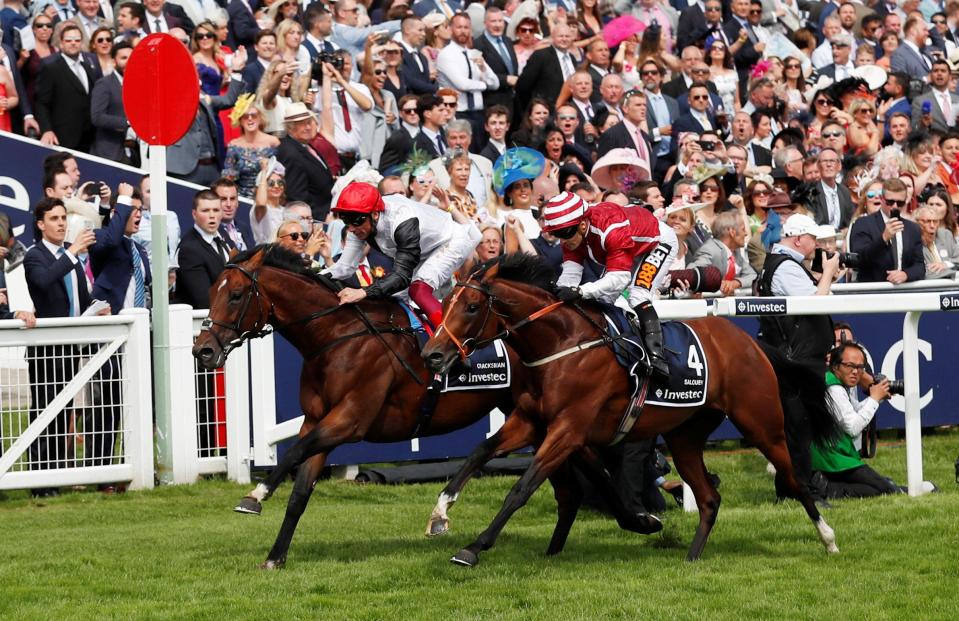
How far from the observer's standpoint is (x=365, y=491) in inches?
440

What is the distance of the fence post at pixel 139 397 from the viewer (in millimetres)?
10930

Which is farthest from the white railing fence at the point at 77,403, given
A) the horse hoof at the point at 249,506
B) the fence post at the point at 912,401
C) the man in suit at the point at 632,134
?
the man in suit at the point at 632,134

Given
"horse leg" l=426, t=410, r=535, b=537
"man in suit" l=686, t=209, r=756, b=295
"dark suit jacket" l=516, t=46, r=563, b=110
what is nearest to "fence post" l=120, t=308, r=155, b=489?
"horse leg" l=426, t=410, r=535, b=537

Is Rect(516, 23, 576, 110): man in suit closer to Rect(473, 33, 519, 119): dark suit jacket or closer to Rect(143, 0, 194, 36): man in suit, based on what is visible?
Rect(473, 33, 519, 119): dark suit jacket

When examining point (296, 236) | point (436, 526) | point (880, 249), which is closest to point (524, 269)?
point (436, 526)

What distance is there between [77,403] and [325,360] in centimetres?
285

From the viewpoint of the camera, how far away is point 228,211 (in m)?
12.2

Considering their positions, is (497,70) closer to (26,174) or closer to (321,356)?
(26,174)

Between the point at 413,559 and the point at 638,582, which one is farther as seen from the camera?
the point at 413,559

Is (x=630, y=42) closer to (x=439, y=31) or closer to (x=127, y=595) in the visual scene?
(x=439, y=31)

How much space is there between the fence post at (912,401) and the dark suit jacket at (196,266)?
494 centimetres

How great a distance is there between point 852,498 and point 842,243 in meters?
4.38

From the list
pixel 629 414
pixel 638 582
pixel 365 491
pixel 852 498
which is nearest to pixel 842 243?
pixel 852 498

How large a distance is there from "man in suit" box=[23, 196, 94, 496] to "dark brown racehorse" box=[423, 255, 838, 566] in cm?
366
